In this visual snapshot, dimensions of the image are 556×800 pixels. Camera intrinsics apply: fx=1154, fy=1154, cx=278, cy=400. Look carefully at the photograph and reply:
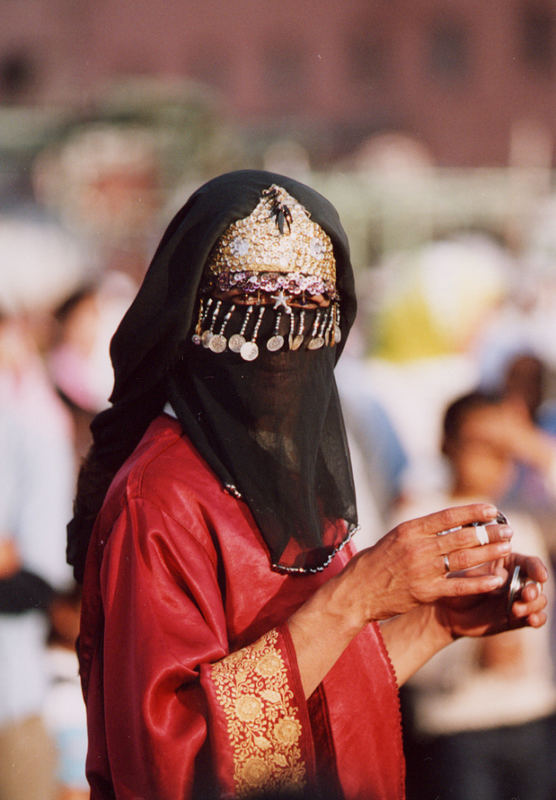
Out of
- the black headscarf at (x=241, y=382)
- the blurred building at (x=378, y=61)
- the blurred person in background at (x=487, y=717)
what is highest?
the blurred building at (x=378, y=61)

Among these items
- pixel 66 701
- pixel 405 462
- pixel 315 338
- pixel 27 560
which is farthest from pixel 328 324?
pixel 405 462

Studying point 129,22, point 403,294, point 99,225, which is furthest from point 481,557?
point 129,22

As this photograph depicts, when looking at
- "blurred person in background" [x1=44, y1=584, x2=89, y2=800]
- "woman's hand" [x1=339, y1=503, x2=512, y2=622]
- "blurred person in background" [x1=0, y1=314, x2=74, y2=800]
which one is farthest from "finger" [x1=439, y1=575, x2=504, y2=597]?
"blurred person in background" [x1=0, y1=314, x2=74, y2=800]

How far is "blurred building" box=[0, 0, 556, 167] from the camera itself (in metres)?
41.4

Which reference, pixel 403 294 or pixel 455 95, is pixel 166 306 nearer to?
pixel 403 294

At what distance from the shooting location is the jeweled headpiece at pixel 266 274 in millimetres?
2035

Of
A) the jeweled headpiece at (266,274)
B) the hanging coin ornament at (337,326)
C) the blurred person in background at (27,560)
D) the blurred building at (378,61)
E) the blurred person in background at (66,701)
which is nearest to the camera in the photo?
the jeweled headpiece at (266,274)

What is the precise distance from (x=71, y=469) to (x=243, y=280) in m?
3.48

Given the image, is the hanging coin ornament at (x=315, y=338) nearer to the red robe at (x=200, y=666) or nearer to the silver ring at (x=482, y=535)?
the red robe at (x=200, y=666)

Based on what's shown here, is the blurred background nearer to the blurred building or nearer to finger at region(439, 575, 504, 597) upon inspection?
finger at region(439, 575, 504, 597)

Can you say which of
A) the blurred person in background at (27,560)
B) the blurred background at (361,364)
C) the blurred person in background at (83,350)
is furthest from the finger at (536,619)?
the blurred person in background at (83,350)

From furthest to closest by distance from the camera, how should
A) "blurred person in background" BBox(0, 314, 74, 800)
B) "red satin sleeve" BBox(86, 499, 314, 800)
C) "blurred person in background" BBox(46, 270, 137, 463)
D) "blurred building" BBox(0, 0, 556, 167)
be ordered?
1. "blurred building" BBox(0, 0, 556, 167)
2. "blurred person in background" BBox(46, 270, 137, 463)
3. "blurred person in background" BBox(0, 314, 74, 800)
4. "red satin sleeve" BBox(86, 499, 314, 800)

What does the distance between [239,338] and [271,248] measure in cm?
17

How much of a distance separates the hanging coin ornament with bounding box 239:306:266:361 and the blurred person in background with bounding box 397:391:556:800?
239 cm
